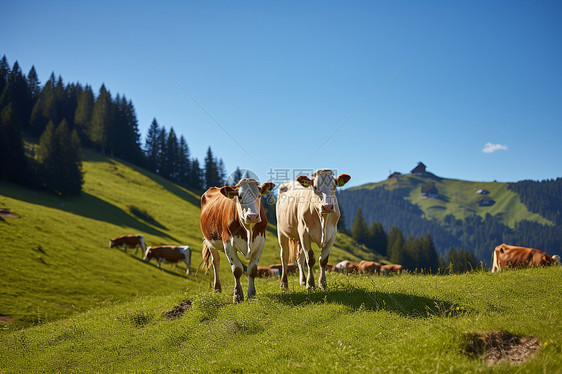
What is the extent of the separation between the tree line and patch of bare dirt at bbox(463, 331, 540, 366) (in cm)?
6451

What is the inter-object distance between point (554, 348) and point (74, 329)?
12426 mm

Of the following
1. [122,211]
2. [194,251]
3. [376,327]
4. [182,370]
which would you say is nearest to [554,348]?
[376,327]

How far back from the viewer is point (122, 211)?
199 ft

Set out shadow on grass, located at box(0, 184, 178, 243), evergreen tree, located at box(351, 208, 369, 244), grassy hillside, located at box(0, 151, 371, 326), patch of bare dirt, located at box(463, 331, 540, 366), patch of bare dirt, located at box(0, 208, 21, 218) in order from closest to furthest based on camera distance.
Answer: patch of bare dirt, located at box(463, 331, 540, 366)
grassy hillside, located at box(0, 151, 371, 326)
patch of bare dirt, located at box(0, 208, 21, 218)
shadow on grass, located at box(0, 184, 178, 243)
evergreen tree, located at box(351, 208, 369, 244)

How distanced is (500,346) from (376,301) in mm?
3527

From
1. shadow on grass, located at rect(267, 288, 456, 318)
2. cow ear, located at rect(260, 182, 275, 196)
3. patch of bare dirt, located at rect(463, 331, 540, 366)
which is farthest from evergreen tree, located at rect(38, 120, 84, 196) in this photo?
patch of bare dirt, located at rect(463, 331, 540, 366)

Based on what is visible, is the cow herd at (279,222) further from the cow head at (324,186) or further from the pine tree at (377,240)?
the pine tree at (377,240)

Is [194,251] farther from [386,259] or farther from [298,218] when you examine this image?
[386,259]

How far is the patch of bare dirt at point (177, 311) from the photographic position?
11.3 m

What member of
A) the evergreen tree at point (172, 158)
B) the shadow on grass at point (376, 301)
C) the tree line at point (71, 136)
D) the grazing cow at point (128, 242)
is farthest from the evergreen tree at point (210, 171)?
the shadow on grass at point (376, 301)

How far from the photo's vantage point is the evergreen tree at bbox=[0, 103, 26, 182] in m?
56.5

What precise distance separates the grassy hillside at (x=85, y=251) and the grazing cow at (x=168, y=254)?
38.6 inches

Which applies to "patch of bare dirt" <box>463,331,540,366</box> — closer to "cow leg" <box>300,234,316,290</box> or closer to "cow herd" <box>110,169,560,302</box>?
"cow herd" <box>110,169,560,302</box>

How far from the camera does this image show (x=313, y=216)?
38.5 feet
